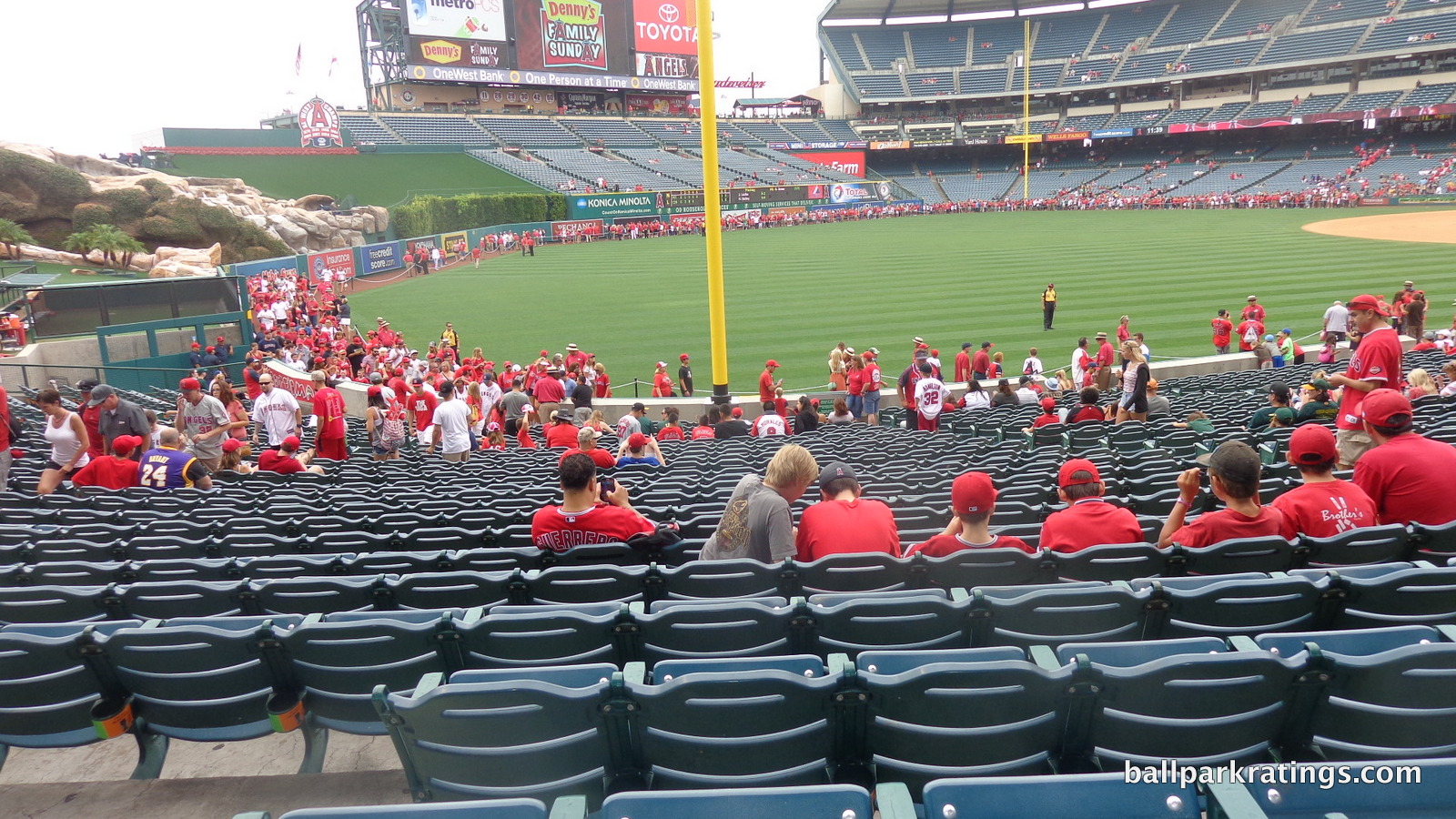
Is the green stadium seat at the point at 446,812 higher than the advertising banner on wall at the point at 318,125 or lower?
lower

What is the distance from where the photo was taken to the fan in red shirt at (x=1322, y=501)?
425 centimetres

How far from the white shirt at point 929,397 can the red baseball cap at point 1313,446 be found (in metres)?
8.82

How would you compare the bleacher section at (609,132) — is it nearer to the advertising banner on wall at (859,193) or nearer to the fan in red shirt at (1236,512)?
the advertising banner on wall at (859,193)

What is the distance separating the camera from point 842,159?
82.1m

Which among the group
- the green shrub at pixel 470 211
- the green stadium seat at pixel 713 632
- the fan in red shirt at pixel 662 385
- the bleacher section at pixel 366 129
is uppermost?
the bleacher section at pixel 366 129

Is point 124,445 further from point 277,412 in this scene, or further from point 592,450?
point 592,450

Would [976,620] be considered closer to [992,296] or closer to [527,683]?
[527,683]

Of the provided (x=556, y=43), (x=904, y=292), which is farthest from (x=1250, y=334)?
(x=556, y=43)

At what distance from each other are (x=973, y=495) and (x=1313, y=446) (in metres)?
1.74

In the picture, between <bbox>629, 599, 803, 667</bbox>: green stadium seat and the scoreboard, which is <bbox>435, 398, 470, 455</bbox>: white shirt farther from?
the scoreboard

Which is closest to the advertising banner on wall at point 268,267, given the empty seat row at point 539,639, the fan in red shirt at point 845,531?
the empty seat row at point 539,639

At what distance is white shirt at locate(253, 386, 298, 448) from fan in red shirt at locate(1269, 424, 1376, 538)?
11134 mm

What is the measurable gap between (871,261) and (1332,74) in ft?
176

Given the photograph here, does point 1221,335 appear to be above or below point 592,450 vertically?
below
